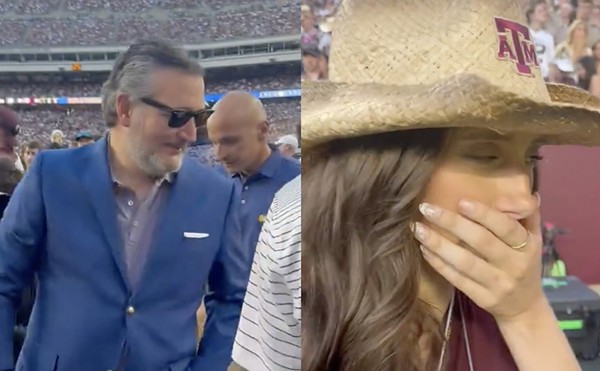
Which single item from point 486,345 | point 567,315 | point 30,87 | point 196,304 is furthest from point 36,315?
point 567,315

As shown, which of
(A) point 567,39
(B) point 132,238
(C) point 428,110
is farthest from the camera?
(A) point 567,39

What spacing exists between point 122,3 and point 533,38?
726 millimetres

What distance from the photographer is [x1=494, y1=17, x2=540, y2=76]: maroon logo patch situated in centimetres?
98

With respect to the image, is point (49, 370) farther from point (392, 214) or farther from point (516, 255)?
point (516, 255)

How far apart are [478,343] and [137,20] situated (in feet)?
2.71

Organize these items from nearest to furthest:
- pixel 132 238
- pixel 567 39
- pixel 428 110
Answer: pixel 428 110, pixel 132 238, pixel 567 39

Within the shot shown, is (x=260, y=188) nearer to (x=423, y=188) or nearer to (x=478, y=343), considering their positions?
(x=423, y=188)

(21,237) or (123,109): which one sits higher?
(123,109)

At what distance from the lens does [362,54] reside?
1.00m

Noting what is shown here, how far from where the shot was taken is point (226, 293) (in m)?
1.02

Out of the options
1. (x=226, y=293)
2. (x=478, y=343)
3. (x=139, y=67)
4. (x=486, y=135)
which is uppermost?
(x=139, y=67)

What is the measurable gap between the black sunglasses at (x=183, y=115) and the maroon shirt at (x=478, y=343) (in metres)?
0.55

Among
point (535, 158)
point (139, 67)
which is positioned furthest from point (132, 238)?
point (535, 158)

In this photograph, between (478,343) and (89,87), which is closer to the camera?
(89,87)
